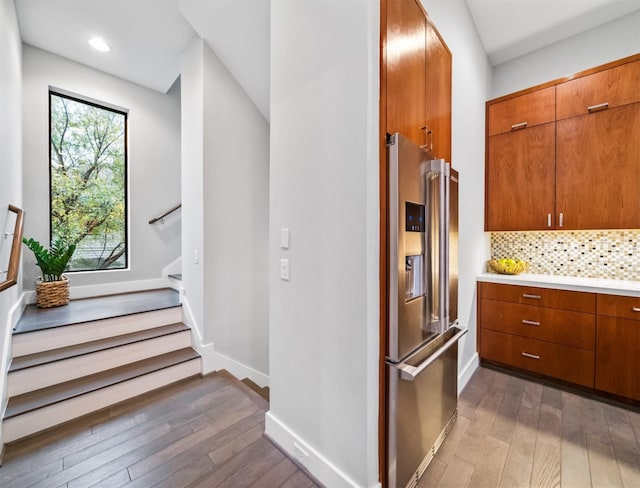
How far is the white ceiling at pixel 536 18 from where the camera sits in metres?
2.36

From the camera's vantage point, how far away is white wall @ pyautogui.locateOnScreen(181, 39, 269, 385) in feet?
8.58

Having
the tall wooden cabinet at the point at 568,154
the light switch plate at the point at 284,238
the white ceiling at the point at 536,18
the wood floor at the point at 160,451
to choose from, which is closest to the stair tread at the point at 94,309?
the wood floor at the point at 160,451

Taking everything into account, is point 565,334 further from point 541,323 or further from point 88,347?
point 88,347

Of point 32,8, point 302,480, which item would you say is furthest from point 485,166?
point 32,8

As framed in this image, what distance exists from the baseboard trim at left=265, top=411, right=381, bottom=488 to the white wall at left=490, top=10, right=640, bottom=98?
3944mm

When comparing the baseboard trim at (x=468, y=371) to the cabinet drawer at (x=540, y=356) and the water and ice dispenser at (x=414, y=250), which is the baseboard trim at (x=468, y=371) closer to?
the cabinet drawer at (x=540, y=356)

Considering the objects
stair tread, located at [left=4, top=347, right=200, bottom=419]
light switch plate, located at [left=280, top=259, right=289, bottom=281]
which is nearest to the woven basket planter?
stair tread, located at [left=4, top=347, right=200, bottom=419]

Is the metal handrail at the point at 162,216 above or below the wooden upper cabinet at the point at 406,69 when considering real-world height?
below

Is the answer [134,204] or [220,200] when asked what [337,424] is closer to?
[220,200]

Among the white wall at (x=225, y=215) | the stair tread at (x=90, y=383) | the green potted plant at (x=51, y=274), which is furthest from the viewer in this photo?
the green potted plant at (x=51, y=274)

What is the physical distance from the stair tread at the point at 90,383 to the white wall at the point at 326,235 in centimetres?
128

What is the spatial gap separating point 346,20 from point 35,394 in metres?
3.08

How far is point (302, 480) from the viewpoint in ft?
4.69

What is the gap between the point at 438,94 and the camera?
1.82 meters
